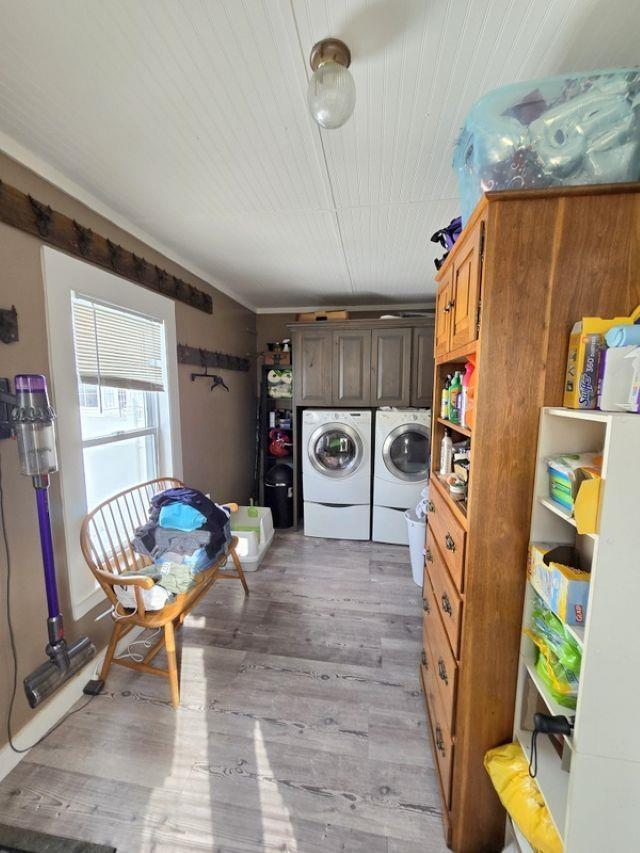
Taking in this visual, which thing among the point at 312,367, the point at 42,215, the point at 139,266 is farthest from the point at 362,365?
the point at 42,215

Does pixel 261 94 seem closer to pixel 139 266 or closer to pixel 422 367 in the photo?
pixel 139 266

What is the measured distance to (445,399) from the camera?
1.56 metres

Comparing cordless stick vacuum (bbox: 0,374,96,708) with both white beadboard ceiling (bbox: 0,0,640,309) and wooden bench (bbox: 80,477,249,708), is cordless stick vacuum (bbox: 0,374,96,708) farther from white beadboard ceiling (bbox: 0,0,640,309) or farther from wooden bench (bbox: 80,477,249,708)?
white beadboard ceiling (bbox: 0,0,640,309)

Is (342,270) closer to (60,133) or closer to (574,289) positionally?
(60,133)

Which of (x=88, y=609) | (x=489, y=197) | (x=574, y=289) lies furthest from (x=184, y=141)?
(x=88, y=609)

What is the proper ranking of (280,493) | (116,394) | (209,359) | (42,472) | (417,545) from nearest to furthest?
(42,472) < (116,394) < (417,545) < (209,359) < (280,493)

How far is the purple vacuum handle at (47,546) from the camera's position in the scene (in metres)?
1.29

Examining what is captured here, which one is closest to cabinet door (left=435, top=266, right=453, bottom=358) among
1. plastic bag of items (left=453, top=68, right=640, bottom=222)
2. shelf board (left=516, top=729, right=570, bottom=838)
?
plastic bag of items (left=453, top=68, right=640, bottom=222)

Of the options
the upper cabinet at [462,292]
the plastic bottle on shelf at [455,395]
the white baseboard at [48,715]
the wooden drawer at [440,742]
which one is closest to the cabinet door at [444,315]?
the upper cabinet at [462,292]

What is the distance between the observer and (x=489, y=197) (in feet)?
2.70

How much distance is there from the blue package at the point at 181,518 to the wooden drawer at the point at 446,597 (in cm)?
Answer: 115

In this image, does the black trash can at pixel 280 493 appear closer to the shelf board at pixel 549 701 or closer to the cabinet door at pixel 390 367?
the cabinet door at pixel 390 367

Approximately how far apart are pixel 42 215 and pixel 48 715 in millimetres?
2119

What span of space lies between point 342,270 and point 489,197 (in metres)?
1.97
